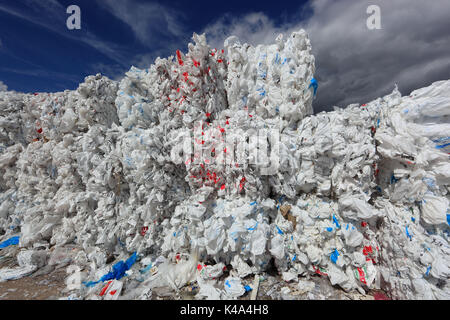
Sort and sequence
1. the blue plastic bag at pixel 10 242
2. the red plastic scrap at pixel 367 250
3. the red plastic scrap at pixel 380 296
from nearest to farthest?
the red plastic scrap at pixel 380 296
the red plastic scrap at pixel 367 250
the blue plastic bag at pixel 10 242

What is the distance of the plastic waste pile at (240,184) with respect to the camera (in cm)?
191

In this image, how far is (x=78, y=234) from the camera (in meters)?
2.79

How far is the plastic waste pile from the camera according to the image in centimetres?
191

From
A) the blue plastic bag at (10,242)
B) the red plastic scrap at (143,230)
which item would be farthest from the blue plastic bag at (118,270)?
the blue plastic bag at (10,242)

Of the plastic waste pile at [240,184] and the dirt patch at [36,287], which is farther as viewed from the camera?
the dirt patch at [36,287]

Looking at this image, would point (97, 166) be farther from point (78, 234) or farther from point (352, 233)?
point (352, 233)

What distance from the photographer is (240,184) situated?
221 centimetres

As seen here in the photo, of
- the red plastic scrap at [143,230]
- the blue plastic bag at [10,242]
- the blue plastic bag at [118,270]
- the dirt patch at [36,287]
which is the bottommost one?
the dirt patch at [36,287]

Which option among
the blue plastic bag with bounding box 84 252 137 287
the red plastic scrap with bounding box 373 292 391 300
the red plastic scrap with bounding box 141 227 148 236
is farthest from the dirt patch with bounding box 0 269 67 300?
the red plastic scrap with bounding box 373 292 391 300

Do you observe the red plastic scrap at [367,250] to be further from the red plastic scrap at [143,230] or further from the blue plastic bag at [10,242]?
the blue plastic bag at [10,242]

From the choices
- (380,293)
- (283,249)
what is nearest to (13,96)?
(283,249)

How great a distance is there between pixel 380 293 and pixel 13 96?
272 inches

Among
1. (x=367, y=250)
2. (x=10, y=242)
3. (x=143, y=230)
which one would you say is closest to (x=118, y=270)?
(x=143, y=230)

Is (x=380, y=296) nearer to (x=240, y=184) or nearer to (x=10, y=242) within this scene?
(x=240, y=184)
